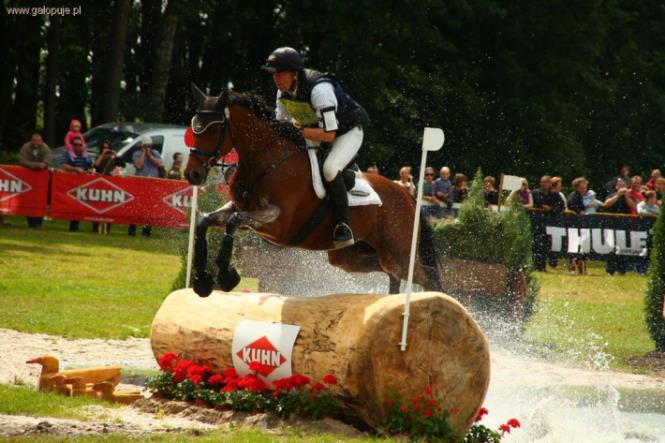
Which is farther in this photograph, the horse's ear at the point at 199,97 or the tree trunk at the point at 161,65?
the tree trunk at the point at 161,65

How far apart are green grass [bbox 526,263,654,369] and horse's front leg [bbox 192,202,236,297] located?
18.1 ft

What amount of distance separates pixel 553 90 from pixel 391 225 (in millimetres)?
24191

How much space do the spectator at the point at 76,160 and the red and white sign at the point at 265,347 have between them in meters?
13.9

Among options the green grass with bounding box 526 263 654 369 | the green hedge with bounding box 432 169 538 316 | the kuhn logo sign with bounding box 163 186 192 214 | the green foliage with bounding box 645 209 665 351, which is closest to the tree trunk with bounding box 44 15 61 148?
the kuhn logo sign with bounding box 163 186 192 214

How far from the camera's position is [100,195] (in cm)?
2064

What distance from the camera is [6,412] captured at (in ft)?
22.7

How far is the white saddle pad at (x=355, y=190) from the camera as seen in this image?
845 cm

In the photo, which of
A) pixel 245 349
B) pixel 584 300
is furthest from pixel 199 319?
pixel 584 300

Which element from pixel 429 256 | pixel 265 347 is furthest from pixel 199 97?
pixel 429 256

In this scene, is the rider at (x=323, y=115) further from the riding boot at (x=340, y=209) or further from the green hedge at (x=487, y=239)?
the green hedge at (x=487, y=239)

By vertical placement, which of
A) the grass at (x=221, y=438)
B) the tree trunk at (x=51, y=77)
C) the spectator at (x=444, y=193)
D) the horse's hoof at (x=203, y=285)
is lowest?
the grass at (x=221, y=438)

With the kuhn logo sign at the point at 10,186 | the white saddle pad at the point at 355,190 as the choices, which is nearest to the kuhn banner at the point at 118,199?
the kuhn logo sign at the point at 10,186

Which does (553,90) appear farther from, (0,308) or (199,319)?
(199,319)

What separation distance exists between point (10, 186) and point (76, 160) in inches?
53.1
